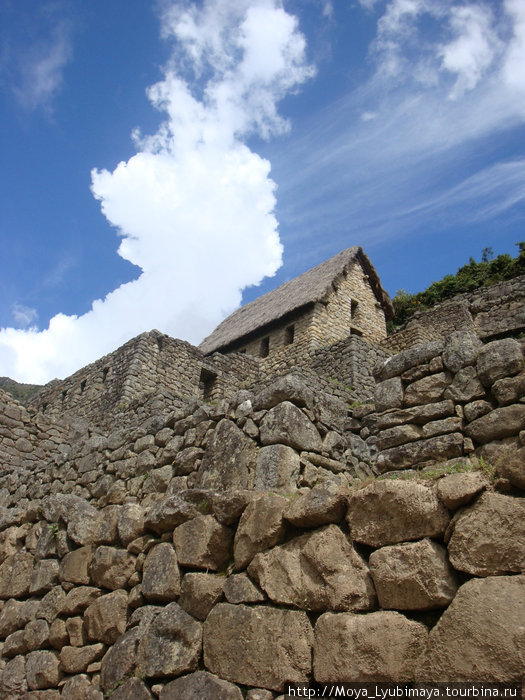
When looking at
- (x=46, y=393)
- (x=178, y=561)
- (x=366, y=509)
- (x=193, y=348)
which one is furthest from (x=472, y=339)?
(x=46, y=393)

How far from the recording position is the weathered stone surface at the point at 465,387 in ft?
11.4

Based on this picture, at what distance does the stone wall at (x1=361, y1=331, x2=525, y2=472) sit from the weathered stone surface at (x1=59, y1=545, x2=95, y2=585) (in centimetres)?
298

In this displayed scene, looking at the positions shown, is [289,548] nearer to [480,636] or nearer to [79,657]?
[480,636]

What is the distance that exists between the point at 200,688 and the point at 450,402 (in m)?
2.46

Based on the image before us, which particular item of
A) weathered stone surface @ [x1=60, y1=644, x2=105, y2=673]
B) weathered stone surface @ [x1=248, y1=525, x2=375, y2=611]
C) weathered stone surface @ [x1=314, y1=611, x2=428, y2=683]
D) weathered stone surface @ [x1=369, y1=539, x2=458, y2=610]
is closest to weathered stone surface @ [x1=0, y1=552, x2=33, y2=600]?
weathered stone surface @ [x1=60, y1=644, x2=105, y2=673]

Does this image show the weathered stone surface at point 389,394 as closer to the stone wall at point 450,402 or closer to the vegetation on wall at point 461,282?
the stone wall at point 450,402

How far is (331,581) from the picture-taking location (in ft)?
9.21

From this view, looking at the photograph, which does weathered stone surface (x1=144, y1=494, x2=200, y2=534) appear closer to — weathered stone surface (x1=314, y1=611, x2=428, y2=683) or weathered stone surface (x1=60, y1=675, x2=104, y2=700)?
weathered stone surface (x1=60, y1=675, x2=104, y2=700)

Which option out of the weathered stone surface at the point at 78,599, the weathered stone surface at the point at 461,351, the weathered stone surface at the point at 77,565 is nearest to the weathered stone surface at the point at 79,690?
the weathered stone surface at the point at 78,599

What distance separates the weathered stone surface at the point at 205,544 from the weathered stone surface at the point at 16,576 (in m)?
2.69

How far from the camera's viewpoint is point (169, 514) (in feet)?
13.4

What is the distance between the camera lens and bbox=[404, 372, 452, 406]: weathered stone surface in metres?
3.71

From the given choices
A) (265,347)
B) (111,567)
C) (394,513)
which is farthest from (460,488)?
(265,347)

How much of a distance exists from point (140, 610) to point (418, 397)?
2.70m
